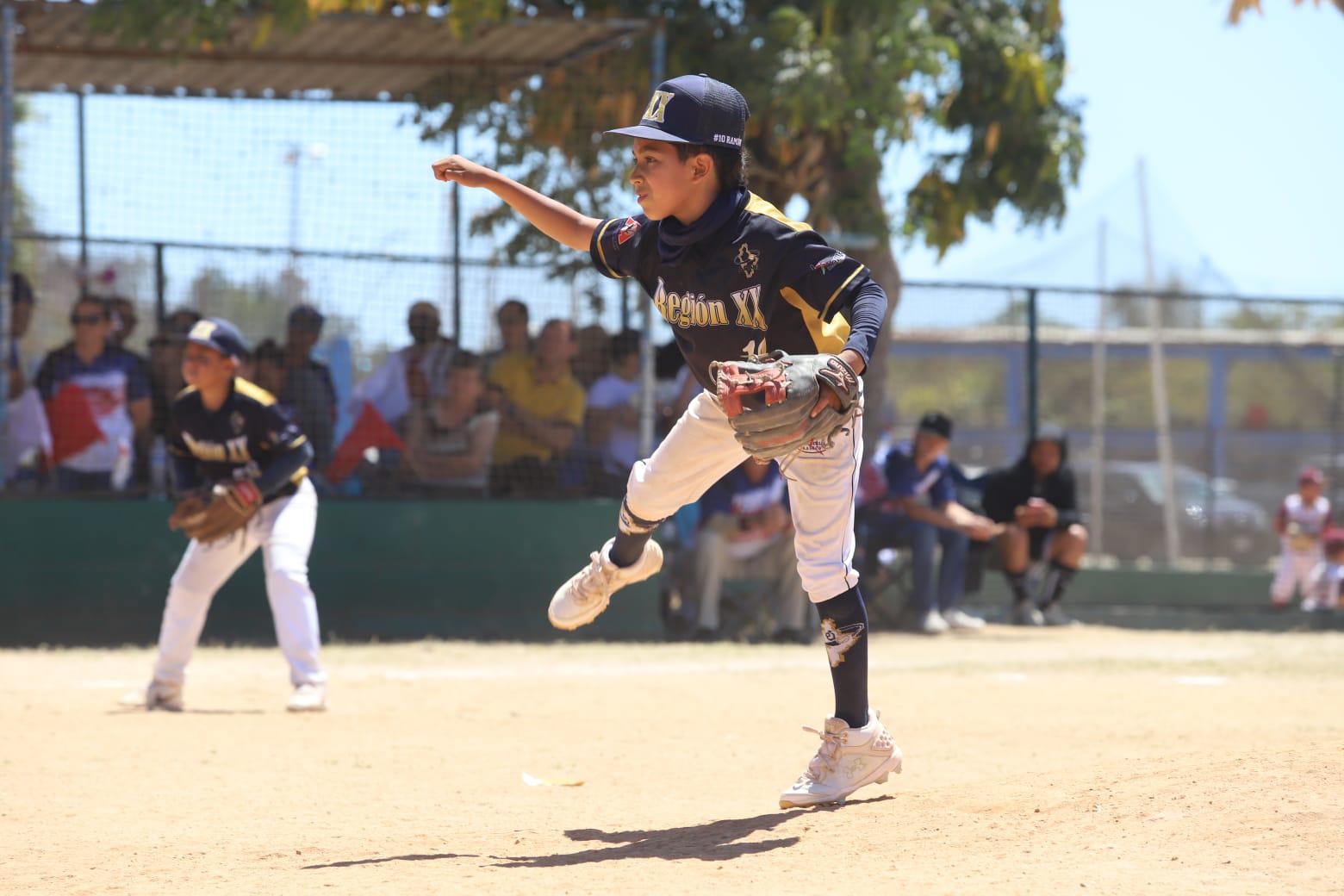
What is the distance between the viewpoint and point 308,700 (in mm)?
7852

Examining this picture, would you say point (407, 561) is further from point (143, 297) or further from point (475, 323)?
point (143, 297)

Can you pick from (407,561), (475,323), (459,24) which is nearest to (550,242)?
(475,323)

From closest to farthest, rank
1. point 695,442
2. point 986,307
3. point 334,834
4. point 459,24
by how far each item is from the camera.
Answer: point 334,834 < point 695,442 < point 459,24 < point 986,307

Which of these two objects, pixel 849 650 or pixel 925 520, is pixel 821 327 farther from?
pixel 925 520

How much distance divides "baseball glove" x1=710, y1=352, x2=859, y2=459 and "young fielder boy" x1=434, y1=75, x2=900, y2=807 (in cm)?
2

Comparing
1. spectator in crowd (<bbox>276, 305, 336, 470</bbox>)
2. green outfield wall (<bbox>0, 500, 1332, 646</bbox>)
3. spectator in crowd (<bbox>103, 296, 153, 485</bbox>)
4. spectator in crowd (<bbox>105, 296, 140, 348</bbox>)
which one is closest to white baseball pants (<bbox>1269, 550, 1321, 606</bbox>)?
green outfield wall (<bbox>0, 500, 1332, 646</bbox>)

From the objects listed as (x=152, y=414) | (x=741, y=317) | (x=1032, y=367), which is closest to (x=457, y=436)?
(x=152, y=414)

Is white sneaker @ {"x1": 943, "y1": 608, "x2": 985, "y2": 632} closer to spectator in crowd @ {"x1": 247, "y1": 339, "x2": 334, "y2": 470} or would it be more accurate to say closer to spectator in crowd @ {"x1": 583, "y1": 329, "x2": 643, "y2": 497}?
spectator in crowd @ {"x1": 583, "y1": 329, "x2": 643, "y2": 497}

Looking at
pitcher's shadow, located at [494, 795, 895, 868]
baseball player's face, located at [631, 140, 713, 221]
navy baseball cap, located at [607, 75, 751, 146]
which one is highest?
navy baseball cap, located at [607, 75, 751, 146]

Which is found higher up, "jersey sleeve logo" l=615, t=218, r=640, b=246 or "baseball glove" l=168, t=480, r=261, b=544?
"jersey sleeve logo" l=615, t=218, r=640, b=246

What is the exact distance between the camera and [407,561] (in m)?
11.9

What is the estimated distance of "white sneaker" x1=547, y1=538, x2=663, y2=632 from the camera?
543 cm

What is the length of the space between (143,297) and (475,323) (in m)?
2.55

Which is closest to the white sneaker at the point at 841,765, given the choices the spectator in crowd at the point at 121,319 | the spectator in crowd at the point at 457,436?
the spectator in crowd at the point at 457,436
